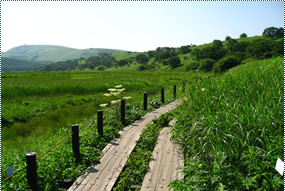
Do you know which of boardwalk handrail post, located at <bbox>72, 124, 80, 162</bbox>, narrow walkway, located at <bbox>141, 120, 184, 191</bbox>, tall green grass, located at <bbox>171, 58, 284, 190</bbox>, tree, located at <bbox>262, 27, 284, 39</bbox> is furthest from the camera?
tree, located at <bbox>262, 27, 284, 39</bbox>

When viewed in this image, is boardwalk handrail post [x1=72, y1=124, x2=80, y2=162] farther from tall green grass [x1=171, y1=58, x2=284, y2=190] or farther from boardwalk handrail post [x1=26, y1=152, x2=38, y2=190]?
tall green grass [x1=171, y1=58, x2=284, y2=190]

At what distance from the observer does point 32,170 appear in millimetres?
4523

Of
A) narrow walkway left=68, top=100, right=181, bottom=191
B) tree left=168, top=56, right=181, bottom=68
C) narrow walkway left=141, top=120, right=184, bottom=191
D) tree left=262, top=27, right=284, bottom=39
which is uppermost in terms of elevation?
tree left=262, top=27, right=284, bottom=39

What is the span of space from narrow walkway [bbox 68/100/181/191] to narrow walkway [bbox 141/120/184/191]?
0.80 metres

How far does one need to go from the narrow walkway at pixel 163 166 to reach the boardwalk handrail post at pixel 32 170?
7.38 ft

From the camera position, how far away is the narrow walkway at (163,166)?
4.66 m

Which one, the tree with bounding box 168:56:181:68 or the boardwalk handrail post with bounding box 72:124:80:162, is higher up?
the tree with bounding box 168:56:181:68

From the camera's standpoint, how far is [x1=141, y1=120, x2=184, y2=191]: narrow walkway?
4.66 metres

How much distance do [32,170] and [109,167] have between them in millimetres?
1873

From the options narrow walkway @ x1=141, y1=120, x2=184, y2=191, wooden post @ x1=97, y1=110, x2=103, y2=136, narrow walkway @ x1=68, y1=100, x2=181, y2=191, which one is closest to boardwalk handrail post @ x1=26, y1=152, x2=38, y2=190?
narrow walkway @ x1=68, y1=100, x2=181, y2=191

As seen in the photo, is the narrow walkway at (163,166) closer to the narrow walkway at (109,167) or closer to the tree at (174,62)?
the narrow walkway at (109,167)

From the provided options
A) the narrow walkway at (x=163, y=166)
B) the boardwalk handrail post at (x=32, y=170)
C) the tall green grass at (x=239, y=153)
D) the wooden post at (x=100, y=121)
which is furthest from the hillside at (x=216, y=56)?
the boardwalk handrail post at (x=32, y=170)

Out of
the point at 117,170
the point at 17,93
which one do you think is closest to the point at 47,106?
the point at 17,93

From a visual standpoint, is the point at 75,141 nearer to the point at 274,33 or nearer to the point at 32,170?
the point at 32,170
